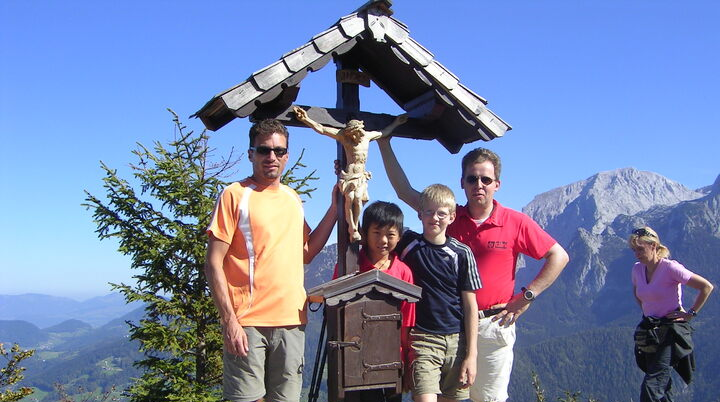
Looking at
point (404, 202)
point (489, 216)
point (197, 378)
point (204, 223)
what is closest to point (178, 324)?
point (197, 378)

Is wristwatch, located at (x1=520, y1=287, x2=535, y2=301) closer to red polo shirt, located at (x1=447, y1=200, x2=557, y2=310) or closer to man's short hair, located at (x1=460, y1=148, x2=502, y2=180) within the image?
red polo shirt, located at (x1=447, y1=200, x2=557, y2=310)

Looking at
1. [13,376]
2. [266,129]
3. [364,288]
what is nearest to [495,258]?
[364,288]

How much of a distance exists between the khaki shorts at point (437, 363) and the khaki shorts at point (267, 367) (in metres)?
0.93

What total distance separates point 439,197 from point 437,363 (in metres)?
1.30

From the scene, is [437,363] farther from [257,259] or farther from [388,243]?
[257,259]

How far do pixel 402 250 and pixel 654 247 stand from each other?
414 centimetres

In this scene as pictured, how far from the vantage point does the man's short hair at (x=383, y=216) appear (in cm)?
495

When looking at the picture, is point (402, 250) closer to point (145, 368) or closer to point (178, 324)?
point (178, 324)

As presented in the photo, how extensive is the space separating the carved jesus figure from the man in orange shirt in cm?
52

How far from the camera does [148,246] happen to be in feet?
36.0

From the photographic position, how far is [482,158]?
5.20 meters

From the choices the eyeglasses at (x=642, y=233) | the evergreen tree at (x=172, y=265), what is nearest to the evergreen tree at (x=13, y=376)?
the evergreen tree at (x=172, y=265)

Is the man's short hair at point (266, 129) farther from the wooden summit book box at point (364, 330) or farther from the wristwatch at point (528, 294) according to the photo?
the wristwatch at point (528, 294)

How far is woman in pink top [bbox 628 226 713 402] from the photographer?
7.47 metres
